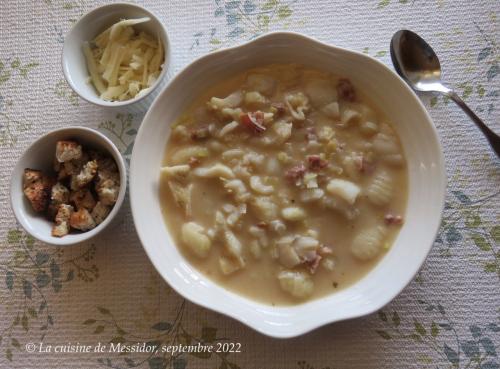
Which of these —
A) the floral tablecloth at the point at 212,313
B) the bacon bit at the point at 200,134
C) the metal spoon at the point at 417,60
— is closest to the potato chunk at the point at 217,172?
the bacon bit at the point at 200,134

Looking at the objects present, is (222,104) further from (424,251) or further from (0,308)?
(0,308)

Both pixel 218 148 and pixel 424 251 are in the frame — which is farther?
pixel 218 148

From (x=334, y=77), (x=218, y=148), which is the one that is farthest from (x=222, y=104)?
(x=334, y=77)

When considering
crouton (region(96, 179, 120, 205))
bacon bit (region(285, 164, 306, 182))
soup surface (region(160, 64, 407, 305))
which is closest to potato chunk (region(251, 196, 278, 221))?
soup surface (region(160, 64, 407, 305))

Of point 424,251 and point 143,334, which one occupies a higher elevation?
point 424,251

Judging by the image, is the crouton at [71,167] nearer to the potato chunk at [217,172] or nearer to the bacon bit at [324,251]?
the potato chunk at [217,172]

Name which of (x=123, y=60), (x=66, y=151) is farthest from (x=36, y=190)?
(x=123, y=60)

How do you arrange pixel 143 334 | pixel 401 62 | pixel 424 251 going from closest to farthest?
pixel 424 251, pixel 143 334, pixel 401 62
